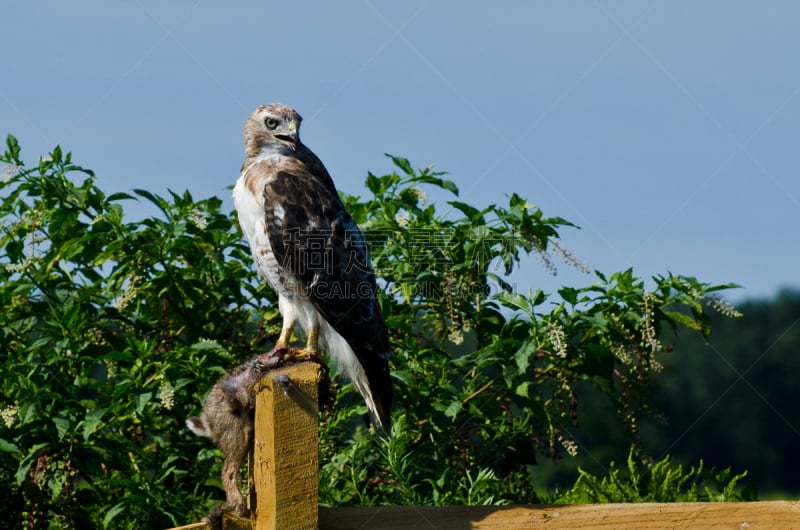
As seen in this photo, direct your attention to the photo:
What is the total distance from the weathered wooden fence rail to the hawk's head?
5.86 feet

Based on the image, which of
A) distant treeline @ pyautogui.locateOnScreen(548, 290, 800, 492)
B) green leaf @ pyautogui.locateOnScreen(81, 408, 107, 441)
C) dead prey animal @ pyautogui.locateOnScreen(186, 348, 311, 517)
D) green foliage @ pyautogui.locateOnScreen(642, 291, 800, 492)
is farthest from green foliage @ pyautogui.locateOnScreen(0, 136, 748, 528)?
green foliage @ pyautogui.locateOnScreen(642, 291, 800, 492)

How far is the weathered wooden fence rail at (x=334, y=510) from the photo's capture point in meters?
3.19

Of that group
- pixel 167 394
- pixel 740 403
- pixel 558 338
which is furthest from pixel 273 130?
pixel 740 403

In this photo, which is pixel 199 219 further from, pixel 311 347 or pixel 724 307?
pixel 724 307

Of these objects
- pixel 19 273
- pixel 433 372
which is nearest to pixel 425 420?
pixel 433 372

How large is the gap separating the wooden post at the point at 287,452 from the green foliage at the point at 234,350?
1.41 metres

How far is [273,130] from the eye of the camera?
4965 millimetres

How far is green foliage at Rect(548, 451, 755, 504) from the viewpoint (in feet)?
17.6

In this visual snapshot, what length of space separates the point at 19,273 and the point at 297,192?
1879mm

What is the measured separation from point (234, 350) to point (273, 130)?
129 centimetres

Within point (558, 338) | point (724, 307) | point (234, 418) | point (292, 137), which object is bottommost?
point (234, 418)

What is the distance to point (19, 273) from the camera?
5.45 m

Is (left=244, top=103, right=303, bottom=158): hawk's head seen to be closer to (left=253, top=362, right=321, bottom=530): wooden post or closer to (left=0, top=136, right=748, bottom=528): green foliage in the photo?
(left=0, top=136, right=748, bottom=528): green foliage

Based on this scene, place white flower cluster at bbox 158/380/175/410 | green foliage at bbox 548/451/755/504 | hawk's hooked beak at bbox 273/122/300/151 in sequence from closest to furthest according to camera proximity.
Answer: white flower cluster at bbox 158/380/175/410 < hawk's hooked beak at bbox 273/122/300/151 < green foliage at bbox 548/451/755/504
